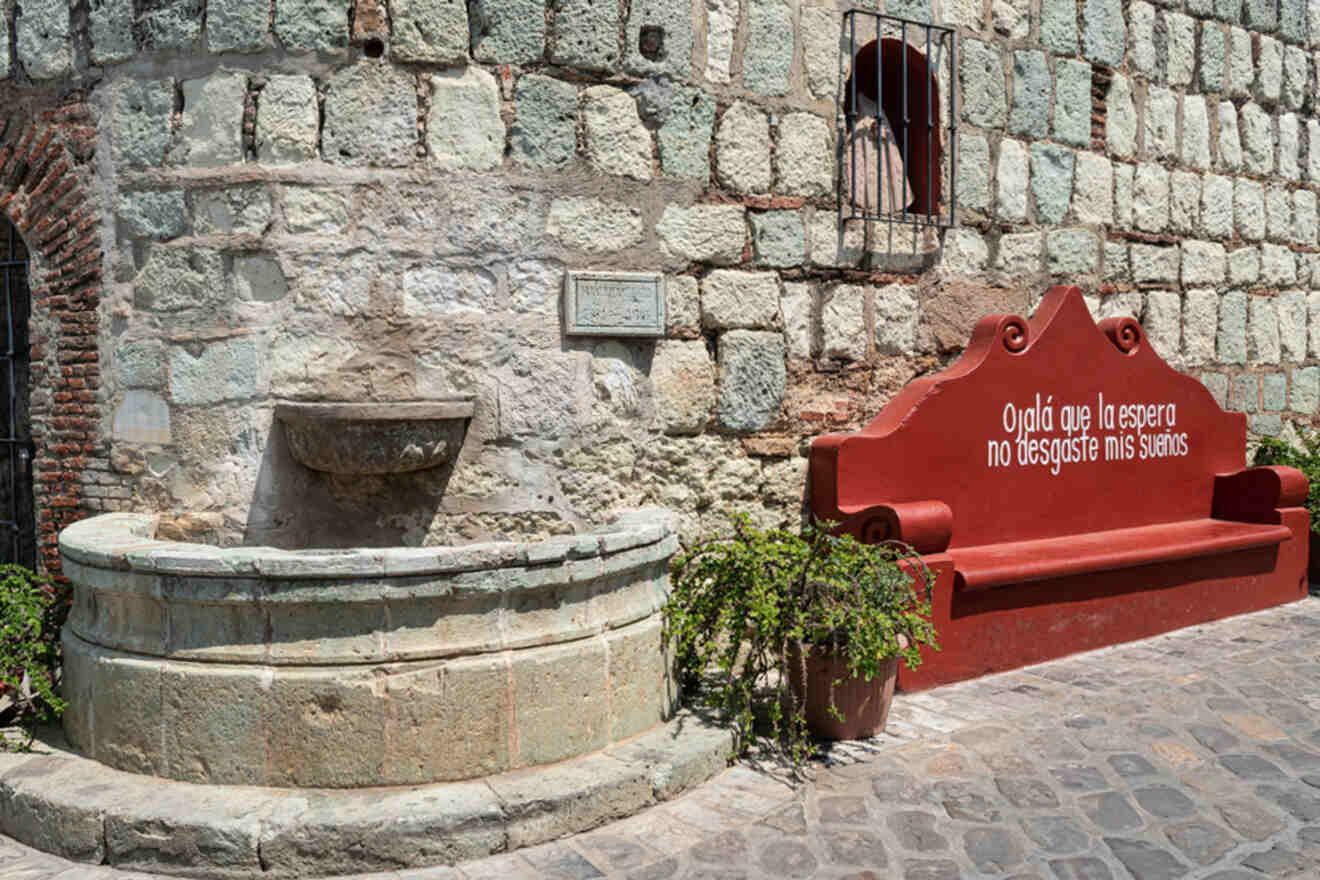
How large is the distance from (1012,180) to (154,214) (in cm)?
413

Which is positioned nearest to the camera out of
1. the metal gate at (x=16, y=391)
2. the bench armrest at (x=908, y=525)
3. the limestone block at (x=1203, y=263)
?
the bench armrest at (x=908, y=525)

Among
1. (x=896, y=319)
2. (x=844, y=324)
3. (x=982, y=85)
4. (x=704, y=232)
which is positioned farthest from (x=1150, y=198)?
(x=704, y=232)

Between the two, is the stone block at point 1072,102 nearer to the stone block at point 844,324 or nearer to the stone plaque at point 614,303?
the stone block at point 844,324

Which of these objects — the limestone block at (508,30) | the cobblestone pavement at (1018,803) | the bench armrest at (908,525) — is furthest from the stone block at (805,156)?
the cobblestone pavement at (1018,803)

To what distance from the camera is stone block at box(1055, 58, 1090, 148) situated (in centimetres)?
622

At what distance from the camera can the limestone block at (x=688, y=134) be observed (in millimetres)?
4879

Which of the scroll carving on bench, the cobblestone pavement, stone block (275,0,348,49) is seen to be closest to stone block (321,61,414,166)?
stone block (275,0,348,49)

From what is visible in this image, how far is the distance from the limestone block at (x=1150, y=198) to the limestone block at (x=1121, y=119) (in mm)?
162

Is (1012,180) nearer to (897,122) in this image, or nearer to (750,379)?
(897,122)

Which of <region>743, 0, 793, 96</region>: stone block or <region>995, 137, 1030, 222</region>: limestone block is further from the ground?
<region>743, 0, 793, 96</region>: stone block

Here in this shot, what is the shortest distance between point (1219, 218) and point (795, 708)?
15.5 feet

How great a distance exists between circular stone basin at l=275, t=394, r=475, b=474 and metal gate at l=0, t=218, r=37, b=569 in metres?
1.73

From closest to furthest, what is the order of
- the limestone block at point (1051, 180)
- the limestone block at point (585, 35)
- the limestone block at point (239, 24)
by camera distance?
the limestone block at point (239, 24) < the limestone block at point (585, 35) < the limestone block at point (1051, 180)

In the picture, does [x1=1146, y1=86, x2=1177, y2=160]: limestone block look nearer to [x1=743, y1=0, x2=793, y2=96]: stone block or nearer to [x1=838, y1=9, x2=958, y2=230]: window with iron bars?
[x1=838, y1=9, x2=958, y2=230]: window with iron bars
